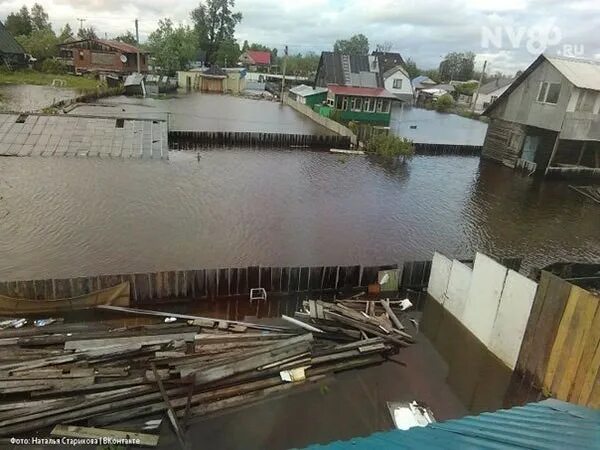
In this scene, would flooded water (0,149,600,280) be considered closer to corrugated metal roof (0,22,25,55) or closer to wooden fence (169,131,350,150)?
wooden fence (169,131,350,150)

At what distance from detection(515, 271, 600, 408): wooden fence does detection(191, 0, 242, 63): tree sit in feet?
311

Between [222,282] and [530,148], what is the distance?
2923cm

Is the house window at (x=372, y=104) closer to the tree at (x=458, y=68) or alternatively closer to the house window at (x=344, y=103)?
the house window at (x=344, y=103)

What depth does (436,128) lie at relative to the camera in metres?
49.9

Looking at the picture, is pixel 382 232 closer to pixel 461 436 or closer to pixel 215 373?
pixel 215 373

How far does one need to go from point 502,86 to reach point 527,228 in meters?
57.8

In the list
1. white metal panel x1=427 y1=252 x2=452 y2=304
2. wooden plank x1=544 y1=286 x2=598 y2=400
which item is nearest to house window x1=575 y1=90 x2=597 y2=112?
white metal panel x1=427 y1=252 x2=452 y2=304

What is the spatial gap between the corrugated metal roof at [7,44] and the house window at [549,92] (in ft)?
218

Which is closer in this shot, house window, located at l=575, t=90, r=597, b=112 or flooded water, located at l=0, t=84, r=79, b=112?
house window, located at l=575, t=90, r=597, b=112

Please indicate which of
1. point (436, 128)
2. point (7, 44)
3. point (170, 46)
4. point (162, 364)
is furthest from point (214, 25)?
point (162, 364)

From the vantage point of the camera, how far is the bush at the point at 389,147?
106ft

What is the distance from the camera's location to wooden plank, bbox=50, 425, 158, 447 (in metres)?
7.50

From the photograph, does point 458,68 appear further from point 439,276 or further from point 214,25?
point 439,276

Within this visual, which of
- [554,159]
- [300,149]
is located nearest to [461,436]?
[300,149]
